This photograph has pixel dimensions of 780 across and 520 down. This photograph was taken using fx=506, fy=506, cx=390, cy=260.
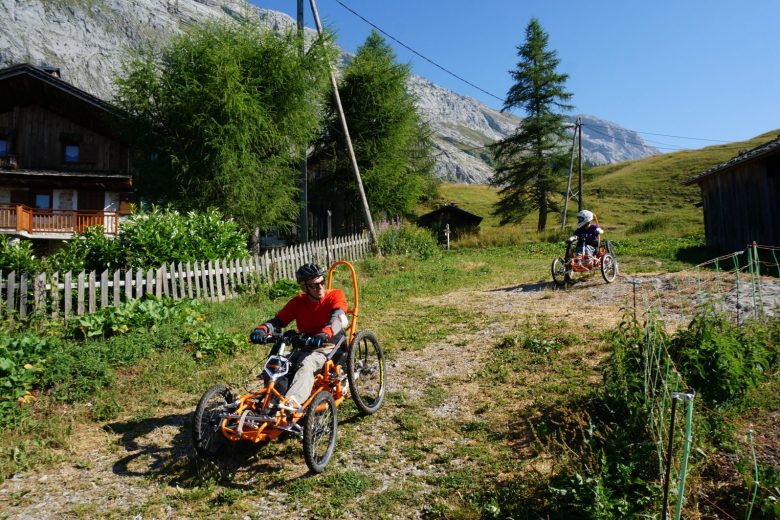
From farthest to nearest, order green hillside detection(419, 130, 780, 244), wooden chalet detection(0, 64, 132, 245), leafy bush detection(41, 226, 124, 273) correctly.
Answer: green hillside detection(419, 130, 780, 244)
wooden chalet detection(0, 64, 132, 245)
leafy bush detection(41, 226, 124, 273)

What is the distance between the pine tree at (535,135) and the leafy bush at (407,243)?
1826 cm

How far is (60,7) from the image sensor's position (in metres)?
138

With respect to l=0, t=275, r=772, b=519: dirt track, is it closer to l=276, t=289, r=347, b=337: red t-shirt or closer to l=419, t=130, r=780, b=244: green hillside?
l=276, t=289, r=347, b=337: red t-shirt

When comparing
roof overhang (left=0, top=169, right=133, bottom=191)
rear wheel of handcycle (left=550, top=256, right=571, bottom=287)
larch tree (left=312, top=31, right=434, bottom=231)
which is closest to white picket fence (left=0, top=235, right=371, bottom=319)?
rear wheel of handcycle (left=550, top=256, right=571, bottom=287)

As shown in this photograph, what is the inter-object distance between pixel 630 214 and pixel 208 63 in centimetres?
5216

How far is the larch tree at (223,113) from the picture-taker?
17.6 metres

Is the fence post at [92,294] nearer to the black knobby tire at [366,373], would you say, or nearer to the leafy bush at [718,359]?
the black knobby tire at [366,373]

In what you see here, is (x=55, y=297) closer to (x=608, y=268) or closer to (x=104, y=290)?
(x=104, y=290)

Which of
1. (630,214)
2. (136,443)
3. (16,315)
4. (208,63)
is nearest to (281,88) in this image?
(208,63)

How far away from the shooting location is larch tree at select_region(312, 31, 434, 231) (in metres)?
26.2

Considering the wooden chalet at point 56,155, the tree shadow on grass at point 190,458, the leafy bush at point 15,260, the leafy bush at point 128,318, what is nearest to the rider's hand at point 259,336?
the tree shadow on grass at point 190,458

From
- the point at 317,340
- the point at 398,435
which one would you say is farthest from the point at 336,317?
A: the point at 398,435

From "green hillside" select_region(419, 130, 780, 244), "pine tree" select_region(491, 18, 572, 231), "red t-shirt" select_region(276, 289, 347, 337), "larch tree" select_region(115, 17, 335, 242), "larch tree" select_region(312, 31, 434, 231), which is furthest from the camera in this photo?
"green hillside" select_region(419, 130, 780, 244)

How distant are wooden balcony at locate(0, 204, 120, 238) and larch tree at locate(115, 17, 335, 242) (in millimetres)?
5045
